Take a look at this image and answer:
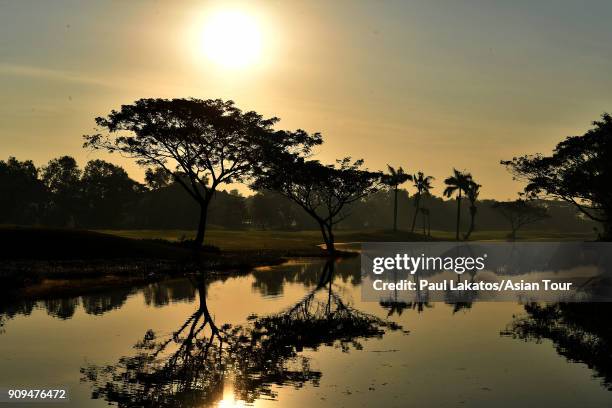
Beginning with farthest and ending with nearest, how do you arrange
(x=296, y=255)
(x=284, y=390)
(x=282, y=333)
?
(x=296, y=255), (x=282, y=333), (x=284, y=390)

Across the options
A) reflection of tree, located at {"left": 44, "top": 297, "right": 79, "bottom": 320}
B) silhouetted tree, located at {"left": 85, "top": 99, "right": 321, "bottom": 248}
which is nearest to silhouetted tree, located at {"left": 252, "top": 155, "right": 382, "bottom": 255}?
silhouetted tree, located at {"left": 85, "top": 99, "right": 321, "bottom": 248}

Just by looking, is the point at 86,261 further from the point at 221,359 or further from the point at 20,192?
the point at 20,192

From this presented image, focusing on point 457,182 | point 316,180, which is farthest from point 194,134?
point 457,182

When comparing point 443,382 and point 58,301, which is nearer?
point 443,382

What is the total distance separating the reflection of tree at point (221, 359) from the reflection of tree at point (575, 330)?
18.7 ft

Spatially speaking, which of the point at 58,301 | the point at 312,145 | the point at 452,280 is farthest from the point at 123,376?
the point at 312,145

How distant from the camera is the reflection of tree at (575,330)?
2089cm

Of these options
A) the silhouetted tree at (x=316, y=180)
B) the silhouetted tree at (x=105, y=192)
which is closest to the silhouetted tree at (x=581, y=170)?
the silhouetted tree at (x=316, y=180)

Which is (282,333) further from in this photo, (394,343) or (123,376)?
(123,376)

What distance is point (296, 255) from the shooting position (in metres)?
83.8

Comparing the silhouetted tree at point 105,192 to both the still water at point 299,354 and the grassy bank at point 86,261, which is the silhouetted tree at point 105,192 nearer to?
the grassy bank at point 86,261

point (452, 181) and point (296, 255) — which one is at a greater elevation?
point (452, 181)

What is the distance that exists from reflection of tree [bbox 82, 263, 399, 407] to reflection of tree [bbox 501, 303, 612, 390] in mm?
5692

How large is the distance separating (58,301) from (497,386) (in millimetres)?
24266
